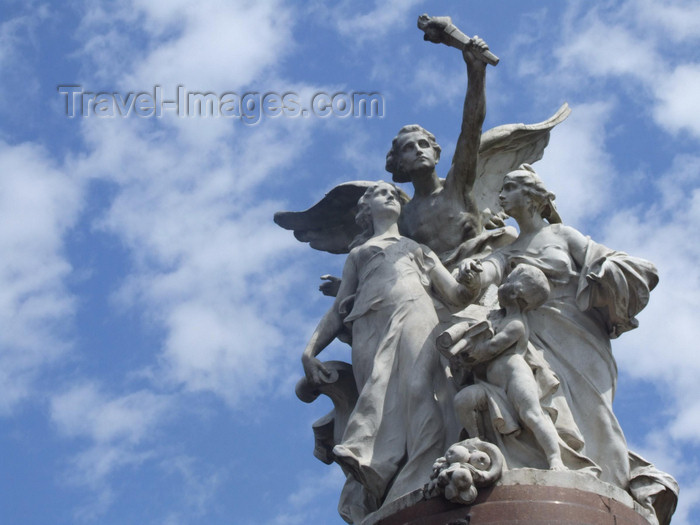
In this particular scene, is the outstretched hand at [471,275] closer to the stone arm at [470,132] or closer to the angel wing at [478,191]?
the stone arm at [470,132]

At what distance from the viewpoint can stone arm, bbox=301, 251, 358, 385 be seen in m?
12.6

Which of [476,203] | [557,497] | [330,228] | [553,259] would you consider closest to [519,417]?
[557,497]

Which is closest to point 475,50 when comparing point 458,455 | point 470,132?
point 470,132

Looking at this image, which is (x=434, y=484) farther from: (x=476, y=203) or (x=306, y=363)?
(x=476, y=203)

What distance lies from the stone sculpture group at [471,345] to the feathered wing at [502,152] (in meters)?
0.74

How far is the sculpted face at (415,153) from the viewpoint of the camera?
14.0 m

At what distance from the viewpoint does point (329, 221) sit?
14992mm

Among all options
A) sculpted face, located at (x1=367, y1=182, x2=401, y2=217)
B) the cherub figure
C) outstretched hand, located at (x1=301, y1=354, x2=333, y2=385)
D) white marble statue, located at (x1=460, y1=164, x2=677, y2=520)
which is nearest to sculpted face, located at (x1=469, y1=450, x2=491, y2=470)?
the cherub figure

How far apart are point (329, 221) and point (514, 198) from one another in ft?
10.0

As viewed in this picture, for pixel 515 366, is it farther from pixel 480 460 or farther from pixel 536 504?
pixel 536 504

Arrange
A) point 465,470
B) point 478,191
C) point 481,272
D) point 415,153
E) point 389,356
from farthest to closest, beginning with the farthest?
point 478,191 → point 415,153 → point 481,272 → point 389,356 → point 465,470

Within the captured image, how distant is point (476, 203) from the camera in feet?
45.8

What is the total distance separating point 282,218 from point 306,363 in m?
2.79

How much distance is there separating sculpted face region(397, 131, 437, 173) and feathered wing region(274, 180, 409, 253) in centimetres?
73
